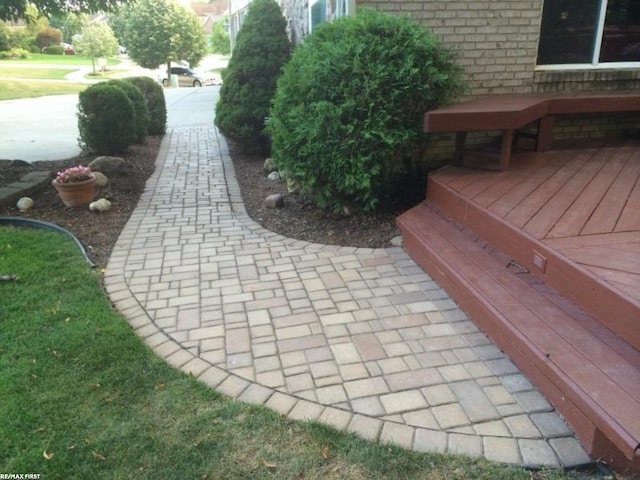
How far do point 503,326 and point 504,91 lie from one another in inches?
145

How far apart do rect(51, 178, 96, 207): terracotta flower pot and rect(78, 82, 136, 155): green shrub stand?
92.3 inches

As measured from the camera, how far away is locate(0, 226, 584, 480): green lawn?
2.01 m

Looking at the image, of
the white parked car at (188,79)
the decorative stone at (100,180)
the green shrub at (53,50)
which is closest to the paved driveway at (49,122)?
the decorative stone at (100,180)

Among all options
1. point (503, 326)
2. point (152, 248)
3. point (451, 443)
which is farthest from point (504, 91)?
point (451, 443)

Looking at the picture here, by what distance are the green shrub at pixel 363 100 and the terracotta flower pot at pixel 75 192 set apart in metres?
2.31

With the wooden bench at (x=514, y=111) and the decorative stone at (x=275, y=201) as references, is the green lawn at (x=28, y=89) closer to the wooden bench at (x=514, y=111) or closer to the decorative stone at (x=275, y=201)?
the decorative stone at (x=275, y=201)

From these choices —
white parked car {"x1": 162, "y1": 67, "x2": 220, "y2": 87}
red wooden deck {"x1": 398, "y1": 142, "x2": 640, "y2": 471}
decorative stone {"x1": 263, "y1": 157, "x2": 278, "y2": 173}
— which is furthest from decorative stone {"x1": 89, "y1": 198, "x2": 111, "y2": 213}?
white parked car {"x1": 162, "y1": 67, "x2": 220, "y2": 87}

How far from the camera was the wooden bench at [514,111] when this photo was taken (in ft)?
13.9

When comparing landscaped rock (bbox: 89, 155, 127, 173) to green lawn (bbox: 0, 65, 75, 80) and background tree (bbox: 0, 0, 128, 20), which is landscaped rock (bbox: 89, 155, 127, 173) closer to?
background tree (bbox: 0, 0, 128, 20)

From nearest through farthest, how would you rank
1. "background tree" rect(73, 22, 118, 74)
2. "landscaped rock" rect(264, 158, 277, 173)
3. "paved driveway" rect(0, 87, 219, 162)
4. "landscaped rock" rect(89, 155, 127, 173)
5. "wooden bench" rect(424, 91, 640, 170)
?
"wooden bench" rect(424, 91, 640, 170) < "landscaped rock" rect(89, 155, 127, 173) < "landscaped rock" rect(264, 158, 277, 173) < "paved driveway" rect(0, 87, 219, 162) < "background tree" rect(73, 22, 118, 74)

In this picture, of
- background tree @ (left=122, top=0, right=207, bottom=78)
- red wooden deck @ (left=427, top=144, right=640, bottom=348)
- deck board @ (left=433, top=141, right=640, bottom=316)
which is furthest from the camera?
background tree @ (left=122, top=0, right=207, bottom=78)

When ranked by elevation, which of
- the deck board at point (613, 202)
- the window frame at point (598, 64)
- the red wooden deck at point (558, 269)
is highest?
the window frame at point (598, 64)

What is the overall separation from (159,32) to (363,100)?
36807 mm

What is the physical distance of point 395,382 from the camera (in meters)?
2.54
